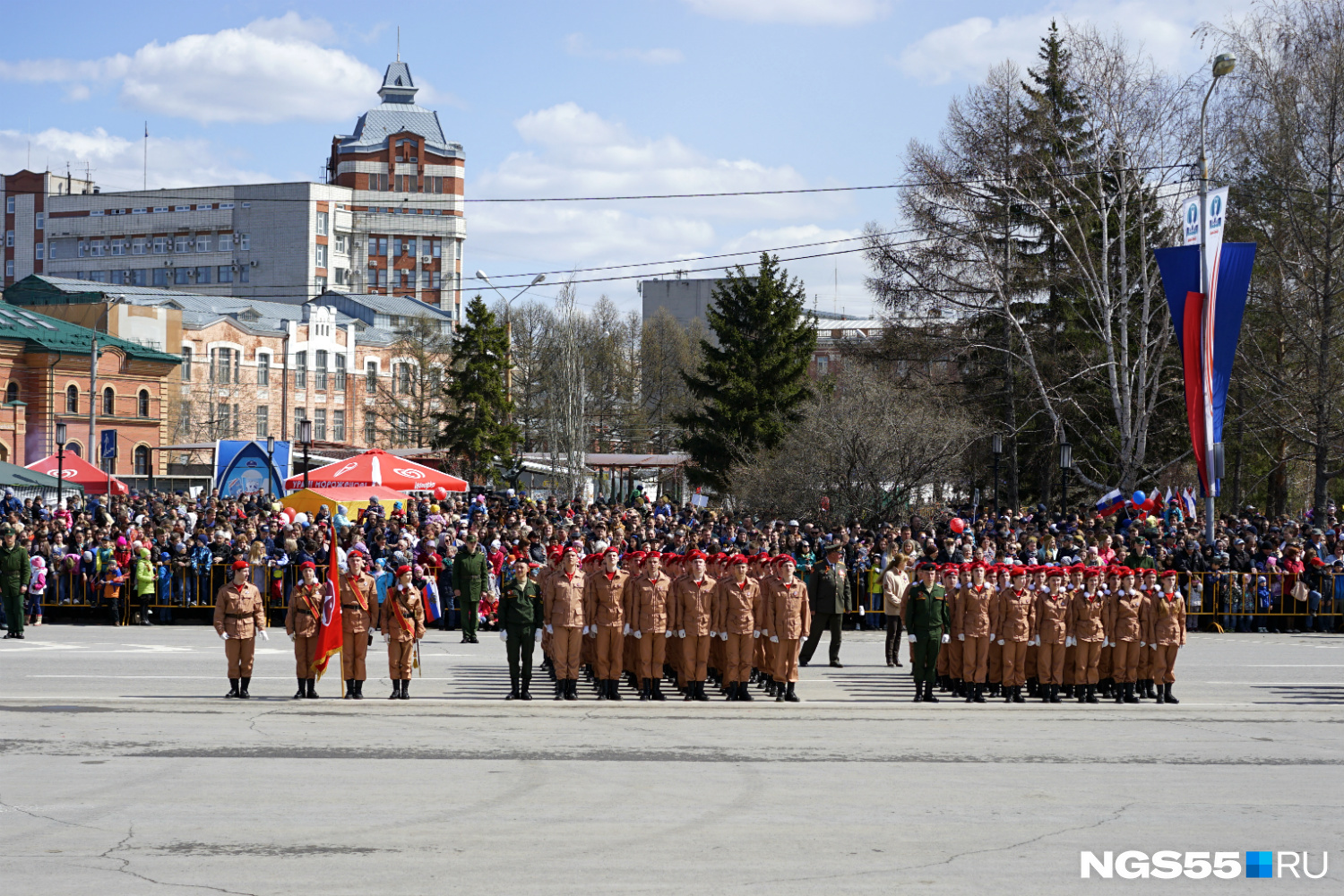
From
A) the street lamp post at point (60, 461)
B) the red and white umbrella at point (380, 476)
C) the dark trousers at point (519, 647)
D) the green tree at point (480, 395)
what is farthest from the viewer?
the green tree at point (480, 395)

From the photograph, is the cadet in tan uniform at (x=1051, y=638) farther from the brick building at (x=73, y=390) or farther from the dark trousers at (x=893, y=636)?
the brick building at (x=73, y=390)

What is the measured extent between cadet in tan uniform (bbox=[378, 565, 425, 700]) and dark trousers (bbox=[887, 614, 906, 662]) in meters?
7.14

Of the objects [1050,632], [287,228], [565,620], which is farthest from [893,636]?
[287,228]

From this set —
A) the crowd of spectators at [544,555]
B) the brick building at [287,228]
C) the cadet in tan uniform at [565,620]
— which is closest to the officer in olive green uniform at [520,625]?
the cadet in tan uniform at [565,620]

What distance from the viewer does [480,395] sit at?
63000 mm

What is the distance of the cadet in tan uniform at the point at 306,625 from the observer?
14.7 meters

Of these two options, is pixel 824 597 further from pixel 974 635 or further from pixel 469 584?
pixel 469 584

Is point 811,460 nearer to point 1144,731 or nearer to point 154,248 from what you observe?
point 1144,731

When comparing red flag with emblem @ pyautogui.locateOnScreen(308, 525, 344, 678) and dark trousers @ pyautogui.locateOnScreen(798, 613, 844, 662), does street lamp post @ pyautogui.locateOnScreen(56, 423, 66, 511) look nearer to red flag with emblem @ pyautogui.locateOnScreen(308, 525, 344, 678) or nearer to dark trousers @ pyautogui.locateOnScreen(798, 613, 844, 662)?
red flag with emblem @ pyautogui.locateOnScreen(308, 525, 344, 678)

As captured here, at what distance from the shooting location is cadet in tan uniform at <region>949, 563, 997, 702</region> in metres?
15.9

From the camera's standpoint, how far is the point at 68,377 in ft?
208

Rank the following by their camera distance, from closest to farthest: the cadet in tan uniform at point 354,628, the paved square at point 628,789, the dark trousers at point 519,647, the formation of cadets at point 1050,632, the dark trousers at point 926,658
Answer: the paved square at point 628,789 → the cadet in tan uniform at point 354,628 → the dark trousers at point 519,647 → the dark trousers at point 926,658 → the formation of cadets at point 1050,632

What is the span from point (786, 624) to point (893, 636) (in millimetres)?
4059

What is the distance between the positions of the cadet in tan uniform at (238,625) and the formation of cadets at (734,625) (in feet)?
0.05
